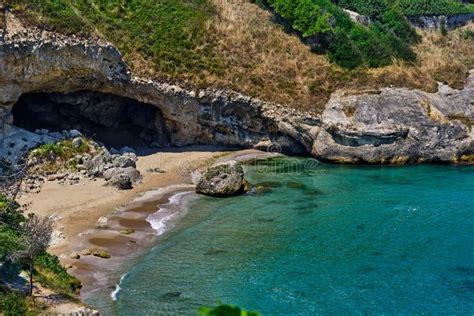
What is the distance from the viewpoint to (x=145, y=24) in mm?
57531

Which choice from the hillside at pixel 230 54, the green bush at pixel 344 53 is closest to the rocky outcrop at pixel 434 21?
the hillside at pixel 230 54

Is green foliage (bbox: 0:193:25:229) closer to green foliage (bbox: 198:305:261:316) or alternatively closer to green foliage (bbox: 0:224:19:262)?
green foliage (bbox: 0:224:19:262)

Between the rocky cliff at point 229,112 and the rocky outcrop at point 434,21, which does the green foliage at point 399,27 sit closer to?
the rocky outcrop at point 434,21

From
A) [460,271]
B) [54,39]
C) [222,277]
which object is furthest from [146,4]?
[460,271]

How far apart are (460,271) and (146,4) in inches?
1592

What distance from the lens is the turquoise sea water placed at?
2803cm

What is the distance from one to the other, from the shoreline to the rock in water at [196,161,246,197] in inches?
49.7

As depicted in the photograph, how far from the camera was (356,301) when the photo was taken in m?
27.8

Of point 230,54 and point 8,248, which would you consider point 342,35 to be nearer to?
point 230,54

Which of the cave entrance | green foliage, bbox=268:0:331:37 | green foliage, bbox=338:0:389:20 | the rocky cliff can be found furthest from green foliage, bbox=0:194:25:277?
green foliage, bbox=338:0:389:20

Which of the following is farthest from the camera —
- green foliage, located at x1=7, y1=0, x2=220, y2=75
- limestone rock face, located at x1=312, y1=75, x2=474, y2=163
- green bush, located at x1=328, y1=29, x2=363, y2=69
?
green bush, located at x1=328, y1=29, x2=363, y2=69

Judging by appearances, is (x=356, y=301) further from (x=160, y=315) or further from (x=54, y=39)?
(x=54, y=39)

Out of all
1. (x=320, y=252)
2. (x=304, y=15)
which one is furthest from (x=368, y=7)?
(x=320, y=252)

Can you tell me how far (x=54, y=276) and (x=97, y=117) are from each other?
29.5 meters
